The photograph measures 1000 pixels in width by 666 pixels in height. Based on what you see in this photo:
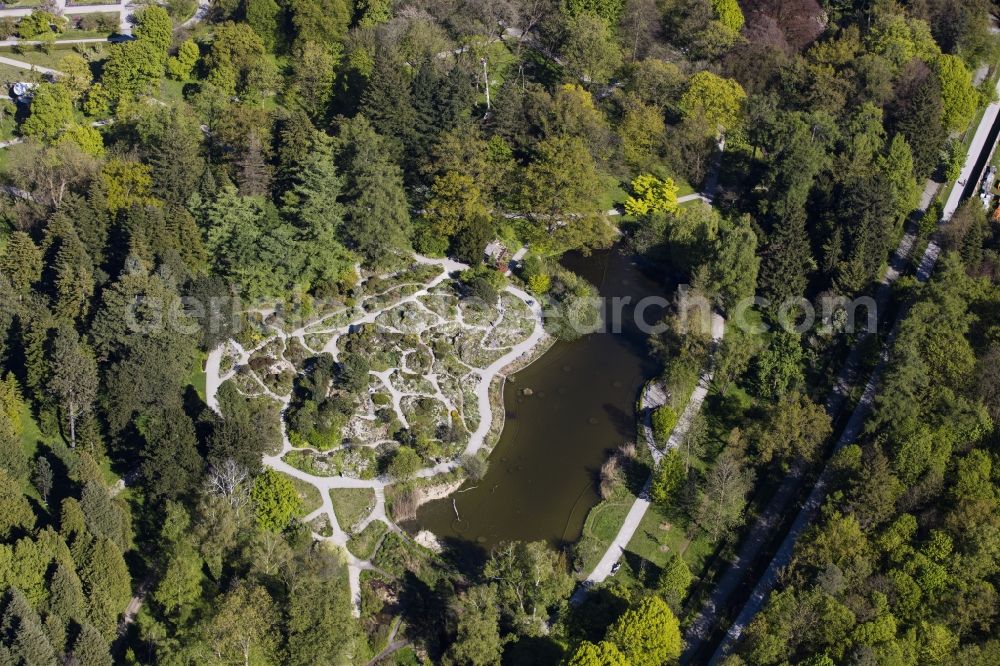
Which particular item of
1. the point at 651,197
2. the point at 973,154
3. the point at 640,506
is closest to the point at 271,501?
the point at 640,506

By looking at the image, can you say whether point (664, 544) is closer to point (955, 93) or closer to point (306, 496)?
point (306, 496)

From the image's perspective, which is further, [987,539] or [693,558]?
[693,558]

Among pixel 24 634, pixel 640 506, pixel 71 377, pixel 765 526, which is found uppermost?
pixel 71 377

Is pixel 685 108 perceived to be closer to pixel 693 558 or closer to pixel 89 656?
pixel 693 558

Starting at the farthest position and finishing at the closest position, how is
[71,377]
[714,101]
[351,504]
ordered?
1. [714,101]
2. [351,504]
3. [71,377]

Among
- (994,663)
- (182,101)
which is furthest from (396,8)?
(994,663)

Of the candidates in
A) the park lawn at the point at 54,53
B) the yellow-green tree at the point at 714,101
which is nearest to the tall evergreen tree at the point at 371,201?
the yellow-green tree at the point at 714,101
